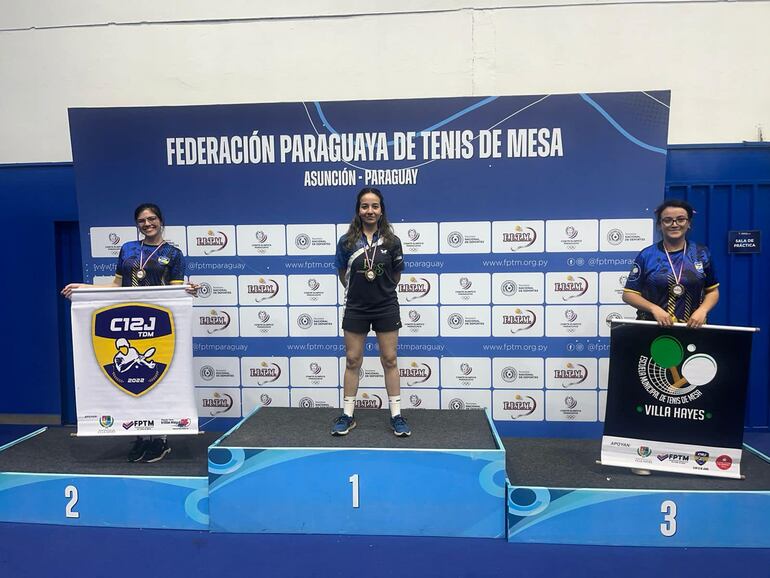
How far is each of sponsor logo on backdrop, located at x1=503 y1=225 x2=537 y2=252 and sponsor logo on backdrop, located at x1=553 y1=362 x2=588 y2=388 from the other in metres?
0.92

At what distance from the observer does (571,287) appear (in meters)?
3.49

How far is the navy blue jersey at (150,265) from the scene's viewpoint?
2979mm

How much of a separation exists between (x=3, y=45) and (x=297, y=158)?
117 inches

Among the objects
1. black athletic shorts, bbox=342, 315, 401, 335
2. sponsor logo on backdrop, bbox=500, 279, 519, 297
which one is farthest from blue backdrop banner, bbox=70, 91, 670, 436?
black athletic shorts, bbox=342, 315, 401, 335

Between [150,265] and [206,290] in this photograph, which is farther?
[206,290]

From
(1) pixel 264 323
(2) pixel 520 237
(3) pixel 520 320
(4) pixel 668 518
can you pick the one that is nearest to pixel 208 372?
(1) pixel 264 323

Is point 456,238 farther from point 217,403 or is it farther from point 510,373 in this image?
point 217,403

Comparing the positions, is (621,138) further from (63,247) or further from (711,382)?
(63,247)

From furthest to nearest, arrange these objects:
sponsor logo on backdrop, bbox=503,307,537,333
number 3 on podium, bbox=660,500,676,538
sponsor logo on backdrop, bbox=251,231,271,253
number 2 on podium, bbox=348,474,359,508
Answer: sponsor logo on backdrop, bbox=251,231,271,253
sponsor logo on backdrop, bbox=503,307,537,333
number 2 on podium, bbox=348,474,359,508
number 3 on podium, bbox=660,500,676,538

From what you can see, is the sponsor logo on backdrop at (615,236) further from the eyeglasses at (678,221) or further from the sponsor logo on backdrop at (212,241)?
the sponsor logo on backdrop at (212,241)

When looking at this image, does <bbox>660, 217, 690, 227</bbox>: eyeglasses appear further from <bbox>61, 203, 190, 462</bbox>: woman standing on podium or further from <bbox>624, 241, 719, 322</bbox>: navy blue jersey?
<bbox>61, 203, 190, 462</bbox>: woman standing on podium

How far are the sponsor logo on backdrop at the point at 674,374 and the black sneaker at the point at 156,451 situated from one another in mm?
2810

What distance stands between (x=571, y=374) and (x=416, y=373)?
1.12 m

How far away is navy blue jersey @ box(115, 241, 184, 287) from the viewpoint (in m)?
2.98
